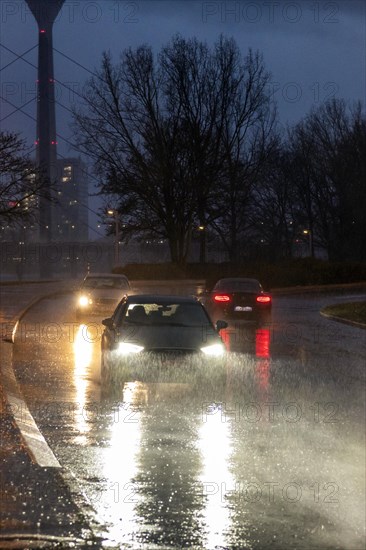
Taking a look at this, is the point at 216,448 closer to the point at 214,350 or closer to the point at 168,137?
the point at 214,350

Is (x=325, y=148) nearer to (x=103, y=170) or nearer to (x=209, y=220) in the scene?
(x=209, y=220)

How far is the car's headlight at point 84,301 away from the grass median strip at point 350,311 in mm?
8859

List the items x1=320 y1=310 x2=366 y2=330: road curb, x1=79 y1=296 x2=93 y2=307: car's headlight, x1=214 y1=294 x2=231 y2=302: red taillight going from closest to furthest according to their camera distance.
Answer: x1=320 y1=310 x2=366 y2=330: road curb, x1=79 y1=296 x2=93 y2=307: car's headlight, x1=214 y1=294 x2=231 y2=302: red taillight

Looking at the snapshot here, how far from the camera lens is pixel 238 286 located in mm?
33656

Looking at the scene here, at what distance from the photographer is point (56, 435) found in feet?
36.4

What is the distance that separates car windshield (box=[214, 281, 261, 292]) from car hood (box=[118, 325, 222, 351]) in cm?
1816

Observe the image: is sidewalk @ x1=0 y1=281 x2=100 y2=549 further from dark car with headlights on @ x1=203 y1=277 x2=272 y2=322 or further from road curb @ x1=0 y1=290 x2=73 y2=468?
dark car with headlights on @ x1=203 y1=277 x2=272 y2=322


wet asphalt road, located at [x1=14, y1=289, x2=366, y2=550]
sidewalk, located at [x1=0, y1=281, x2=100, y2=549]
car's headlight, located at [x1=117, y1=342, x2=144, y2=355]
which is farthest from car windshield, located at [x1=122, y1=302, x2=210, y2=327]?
sidewalk, located at [x1=0, y1=281, x2=100, y2=549]

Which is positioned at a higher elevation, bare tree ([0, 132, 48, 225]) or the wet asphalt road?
bare tree ([0, 132, 48, 225])

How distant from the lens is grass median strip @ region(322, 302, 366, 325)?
33.6m

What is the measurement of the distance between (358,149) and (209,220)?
1823 cm

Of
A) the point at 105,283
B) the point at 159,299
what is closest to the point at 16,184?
the point at 105,283

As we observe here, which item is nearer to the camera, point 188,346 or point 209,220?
point 188,346

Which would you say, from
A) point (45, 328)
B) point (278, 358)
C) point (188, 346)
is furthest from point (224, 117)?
point (188, 346)
